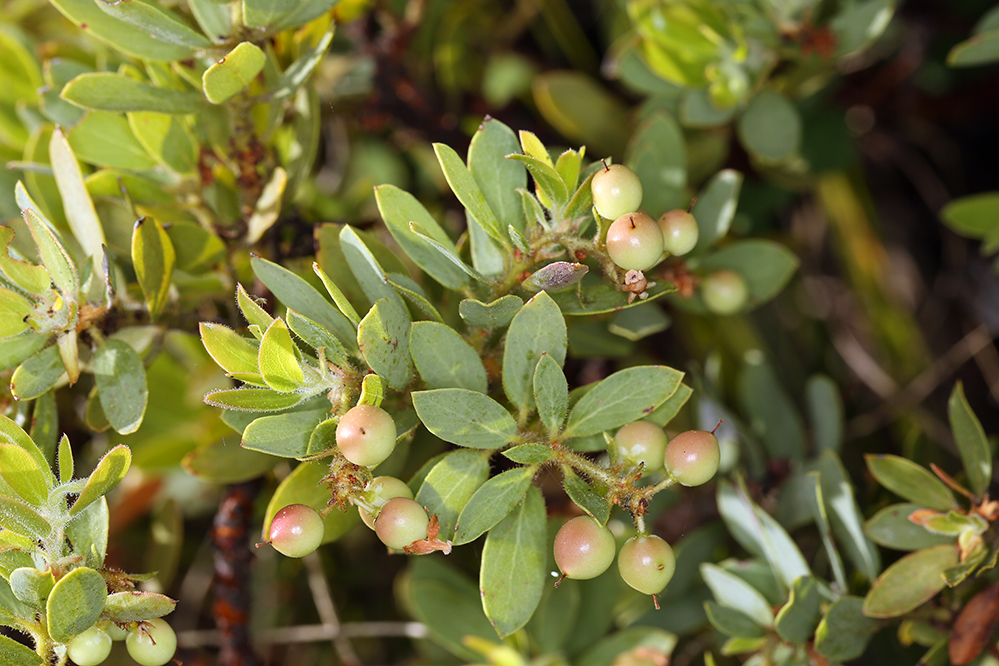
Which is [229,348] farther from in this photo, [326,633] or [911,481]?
[911,481]

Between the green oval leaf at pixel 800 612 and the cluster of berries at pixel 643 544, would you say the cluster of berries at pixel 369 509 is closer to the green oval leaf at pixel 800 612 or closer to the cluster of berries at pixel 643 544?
the cluster of berries at pixel 643 544

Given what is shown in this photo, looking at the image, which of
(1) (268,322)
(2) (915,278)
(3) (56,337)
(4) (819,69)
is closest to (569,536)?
(1) (268,322)

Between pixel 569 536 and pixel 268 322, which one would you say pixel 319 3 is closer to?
pixel 268 322

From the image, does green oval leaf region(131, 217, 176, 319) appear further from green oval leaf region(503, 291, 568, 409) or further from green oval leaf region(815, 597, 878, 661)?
green oval leaf region(815, 597, 878, 661)

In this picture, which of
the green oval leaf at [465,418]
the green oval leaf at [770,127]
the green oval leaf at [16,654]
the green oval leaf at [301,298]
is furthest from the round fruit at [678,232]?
the green oval leaf at [16,654]

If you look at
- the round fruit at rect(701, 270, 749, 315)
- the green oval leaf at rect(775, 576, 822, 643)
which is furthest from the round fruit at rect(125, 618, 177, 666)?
the round fruit at rect(701, 270, 749, 315)
